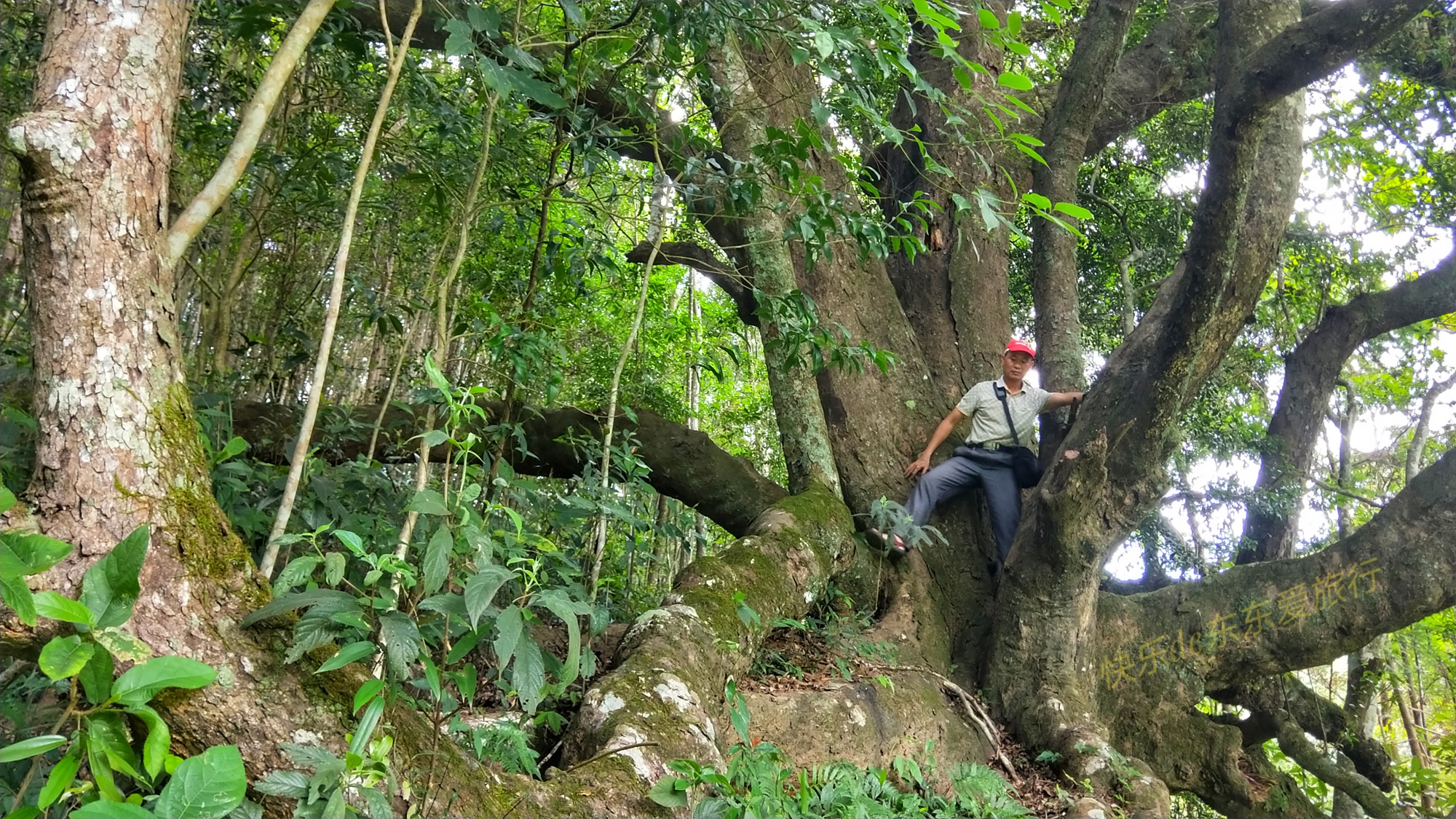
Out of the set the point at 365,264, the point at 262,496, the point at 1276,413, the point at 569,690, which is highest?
the point at 1276,413

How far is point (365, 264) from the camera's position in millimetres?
5496

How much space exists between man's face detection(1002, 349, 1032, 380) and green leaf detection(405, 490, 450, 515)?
4047 millimetres

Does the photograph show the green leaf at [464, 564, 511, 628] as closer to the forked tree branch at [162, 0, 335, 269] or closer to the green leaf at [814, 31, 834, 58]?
the forked tree branch at [162, 0, 335, 269]

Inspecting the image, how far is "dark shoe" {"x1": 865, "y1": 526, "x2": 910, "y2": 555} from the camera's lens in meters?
4.74

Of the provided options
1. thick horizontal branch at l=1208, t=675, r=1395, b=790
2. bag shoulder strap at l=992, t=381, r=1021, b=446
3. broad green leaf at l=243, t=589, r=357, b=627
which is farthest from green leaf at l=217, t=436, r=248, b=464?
thick horizontal branch at l=1208, t=675, r=1395, b=790

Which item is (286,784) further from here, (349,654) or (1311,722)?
(1311,722)

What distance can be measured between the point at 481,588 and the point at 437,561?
11 centimetres

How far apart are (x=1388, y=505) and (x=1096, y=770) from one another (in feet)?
7.97

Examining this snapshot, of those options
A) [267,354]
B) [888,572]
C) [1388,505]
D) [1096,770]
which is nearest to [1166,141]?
[1388,505]

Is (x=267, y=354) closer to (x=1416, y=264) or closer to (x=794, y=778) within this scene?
(x=794, y=778)

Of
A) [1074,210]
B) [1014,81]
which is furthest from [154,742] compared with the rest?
[1074,210]

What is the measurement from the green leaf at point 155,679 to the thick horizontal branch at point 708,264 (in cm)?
297

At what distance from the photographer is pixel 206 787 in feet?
4.55

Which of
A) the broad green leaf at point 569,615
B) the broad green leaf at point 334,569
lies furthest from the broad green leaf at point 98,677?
the broad green leaf at point 569,615
